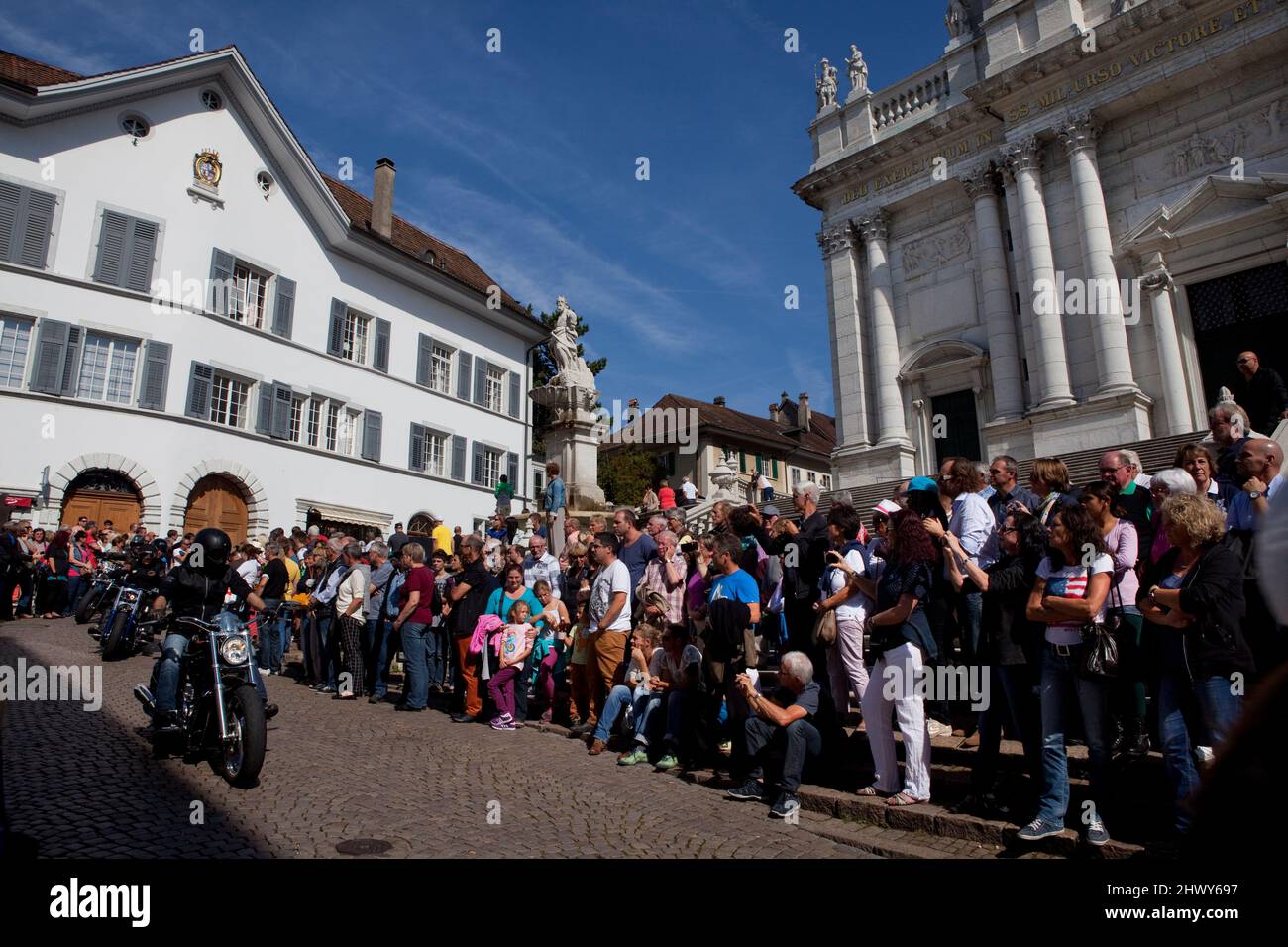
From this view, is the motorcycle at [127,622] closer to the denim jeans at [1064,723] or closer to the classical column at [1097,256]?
the denim jeans at [1064,723]

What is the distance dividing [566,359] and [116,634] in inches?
402

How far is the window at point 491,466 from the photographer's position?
105ft

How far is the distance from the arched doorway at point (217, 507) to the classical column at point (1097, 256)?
78.2 ft

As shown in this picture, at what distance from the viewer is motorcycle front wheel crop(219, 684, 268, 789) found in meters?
5.87

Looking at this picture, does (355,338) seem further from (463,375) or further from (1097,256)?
(1097,256)

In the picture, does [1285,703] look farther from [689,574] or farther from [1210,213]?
[1210,213]

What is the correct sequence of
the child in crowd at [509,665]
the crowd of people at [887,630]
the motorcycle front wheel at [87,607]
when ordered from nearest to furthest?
the crowd of people at [887,630]
the child in crowd at [509,665]
the motorcycle front wheel at [87,607]

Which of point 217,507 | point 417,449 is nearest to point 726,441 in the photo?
point 417,449

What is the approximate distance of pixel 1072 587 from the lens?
4742 mm

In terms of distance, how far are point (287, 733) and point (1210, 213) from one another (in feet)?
70.3

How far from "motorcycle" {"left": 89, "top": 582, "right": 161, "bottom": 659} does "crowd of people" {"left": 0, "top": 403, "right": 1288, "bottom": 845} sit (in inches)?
102

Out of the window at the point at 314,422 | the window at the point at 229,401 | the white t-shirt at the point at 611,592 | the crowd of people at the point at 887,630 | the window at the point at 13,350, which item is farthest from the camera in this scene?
the window at the point at 314,422

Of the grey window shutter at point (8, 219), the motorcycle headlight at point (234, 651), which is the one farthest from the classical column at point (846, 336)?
the grey window shutter at point (8, 219)
